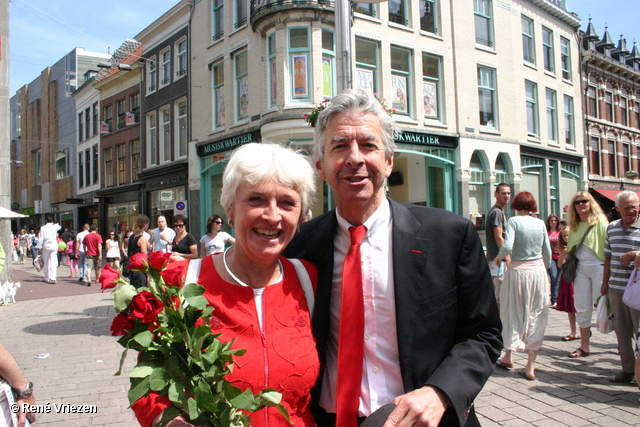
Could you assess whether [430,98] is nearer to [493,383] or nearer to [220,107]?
[220,107]

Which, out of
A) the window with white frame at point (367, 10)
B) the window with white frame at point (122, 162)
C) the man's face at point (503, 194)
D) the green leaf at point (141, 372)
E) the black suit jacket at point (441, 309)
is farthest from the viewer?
the window with white frame at point (122, 162)

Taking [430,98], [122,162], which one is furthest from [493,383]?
[122,162]

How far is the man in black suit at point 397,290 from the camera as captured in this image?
5.18 ft

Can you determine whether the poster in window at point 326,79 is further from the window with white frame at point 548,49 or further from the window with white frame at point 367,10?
the window with white frame at point 548,49

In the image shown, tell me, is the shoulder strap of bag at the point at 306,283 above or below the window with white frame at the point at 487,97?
below

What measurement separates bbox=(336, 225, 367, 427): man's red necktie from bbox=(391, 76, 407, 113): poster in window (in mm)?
14019

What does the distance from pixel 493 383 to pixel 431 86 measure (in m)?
13.0

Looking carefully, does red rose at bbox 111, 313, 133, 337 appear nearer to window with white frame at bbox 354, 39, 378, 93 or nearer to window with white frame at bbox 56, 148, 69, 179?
window with white frame at bbox 354, 39, 378, 93

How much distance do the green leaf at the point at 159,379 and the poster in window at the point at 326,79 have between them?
13.2m

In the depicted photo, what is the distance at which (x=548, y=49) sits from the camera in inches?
782

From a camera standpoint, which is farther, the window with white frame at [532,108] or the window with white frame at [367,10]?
the window with white frame at [532,108]

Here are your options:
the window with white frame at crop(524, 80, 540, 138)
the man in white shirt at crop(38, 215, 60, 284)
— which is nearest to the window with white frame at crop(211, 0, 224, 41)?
the man in white shirt at crop(38, 215, 60, 284)

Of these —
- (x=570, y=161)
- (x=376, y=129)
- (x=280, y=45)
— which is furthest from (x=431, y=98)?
(x=376, y=129)

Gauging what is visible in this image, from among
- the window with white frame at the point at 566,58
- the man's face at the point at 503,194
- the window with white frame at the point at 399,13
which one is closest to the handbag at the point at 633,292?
the man's face at the point at 503,194
